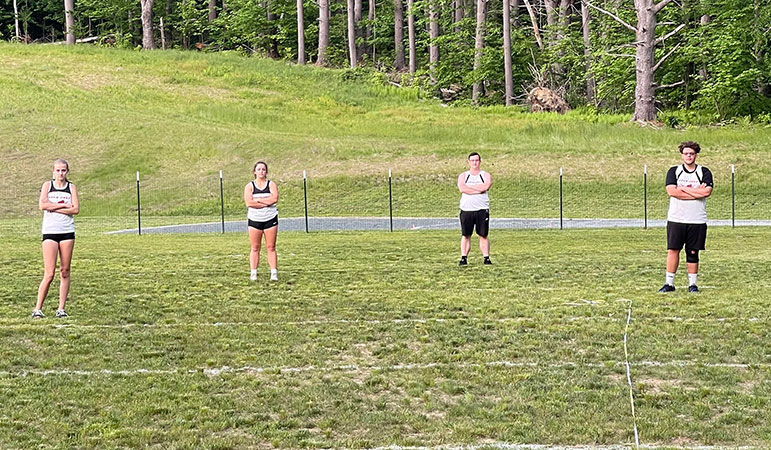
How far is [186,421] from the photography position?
7039 mm

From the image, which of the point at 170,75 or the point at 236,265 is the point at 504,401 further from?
the point at 170,75

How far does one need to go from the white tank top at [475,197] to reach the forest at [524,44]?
2653 centimetres

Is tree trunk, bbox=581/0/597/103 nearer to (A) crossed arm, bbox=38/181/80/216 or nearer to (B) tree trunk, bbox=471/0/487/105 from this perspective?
(B) tree trunk, bbox=471/0/487/105

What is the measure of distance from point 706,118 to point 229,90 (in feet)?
74.9

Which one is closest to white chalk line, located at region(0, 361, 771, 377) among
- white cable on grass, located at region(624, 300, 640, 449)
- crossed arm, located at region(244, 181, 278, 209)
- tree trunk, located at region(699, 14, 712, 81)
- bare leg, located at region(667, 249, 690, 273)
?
white cable on grass, located at region(624, 300, 640, 449)

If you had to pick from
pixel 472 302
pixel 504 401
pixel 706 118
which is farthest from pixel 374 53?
pixel 504 401

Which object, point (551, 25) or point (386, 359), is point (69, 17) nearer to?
point (551, 25)

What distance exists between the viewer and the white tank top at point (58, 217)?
35.5ft

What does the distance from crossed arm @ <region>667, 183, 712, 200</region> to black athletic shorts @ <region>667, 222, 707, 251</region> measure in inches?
13.7

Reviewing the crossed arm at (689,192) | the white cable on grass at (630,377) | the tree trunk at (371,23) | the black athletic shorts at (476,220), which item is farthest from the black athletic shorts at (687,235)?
the tree trunk at (371,23)

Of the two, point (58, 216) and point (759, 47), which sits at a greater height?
point (759, 47)

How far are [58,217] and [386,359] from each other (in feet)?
13.2

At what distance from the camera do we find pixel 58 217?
10.9 meters

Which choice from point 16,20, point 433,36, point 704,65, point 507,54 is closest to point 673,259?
point 704,65
